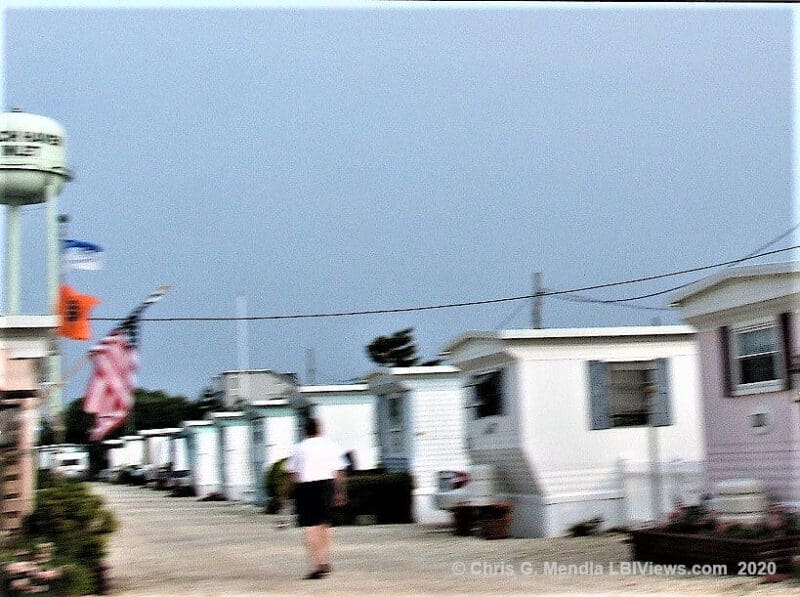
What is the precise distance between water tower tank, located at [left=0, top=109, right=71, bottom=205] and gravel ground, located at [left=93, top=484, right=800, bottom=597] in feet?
13.4

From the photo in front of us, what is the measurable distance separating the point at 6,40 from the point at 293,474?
393 cm

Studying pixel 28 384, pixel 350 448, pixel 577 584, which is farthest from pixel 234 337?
pixel 577 584

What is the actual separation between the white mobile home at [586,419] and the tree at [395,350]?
40.2 ft

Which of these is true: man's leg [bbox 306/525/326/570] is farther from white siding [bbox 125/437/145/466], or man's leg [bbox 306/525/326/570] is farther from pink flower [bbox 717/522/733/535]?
white siding [bbox 125/437/145/466]

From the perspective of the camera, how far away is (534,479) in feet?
43.2

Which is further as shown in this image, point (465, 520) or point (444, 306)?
point (444, 306)

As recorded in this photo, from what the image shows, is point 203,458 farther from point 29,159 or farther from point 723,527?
point 723,527

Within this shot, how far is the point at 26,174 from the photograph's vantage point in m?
13.1

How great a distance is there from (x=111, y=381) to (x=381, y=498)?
7654 millimetres

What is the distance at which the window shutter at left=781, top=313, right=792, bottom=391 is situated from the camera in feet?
34.6

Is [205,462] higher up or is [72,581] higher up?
[205,462]

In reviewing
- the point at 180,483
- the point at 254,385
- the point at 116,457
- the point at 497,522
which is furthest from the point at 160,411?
the point at 497,522

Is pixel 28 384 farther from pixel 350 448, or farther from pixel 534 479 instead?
pixel 350 448

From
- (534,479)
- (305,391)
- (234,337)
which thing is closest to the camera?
(534,479)
